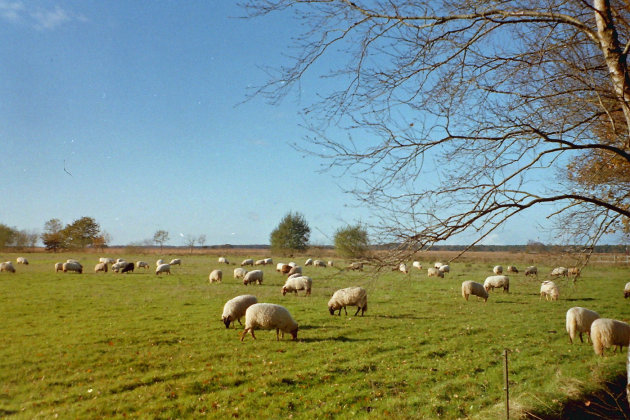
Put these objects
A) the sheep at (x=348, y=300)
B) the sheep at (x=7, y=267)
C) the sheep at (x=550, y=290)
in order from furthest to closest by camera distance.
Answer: the sheep at (x=7, y=267) < the sheep at (x=550, y=290) < the sheep at (x=348, y=300)

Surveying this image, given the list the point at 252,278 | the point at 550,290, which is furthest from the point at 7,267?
the point at 550,290

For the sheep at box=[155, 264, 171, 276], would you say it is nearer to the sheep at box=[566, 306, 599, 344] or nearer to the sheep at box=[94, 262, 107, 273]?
the sheep at box=[94, 262, 107, 273]

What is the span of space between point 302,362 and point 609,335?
960 centimetres

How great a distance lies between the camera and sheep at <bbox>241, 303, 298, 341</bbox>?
12.7 meters

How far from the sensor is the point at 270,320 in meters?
12.7

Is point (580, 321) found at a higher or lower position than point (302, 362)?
higher

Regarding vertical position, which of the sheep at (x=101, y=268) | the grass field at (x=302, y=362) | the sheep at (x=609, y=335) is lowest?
the grass field at (x=302, y=362)

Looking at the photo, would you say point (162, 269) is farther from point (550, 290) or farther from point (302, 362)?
point (550, 290)

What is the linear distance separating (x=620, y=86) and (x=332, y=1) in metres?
3.33

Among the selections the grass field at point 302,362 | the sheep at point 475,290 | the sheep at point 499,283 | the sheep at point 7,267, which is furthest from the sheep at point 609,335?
the sheep at point 7,267

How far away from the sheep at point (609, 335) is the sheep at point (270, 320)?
9657mm

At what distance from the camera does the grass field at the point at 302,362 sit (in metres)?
7.63

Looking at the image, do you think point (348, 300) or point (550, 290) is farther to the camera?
point (550, 290)

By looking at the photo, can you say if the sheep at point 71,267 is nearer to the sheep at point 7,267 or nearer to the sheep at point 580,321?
the sheep at point 7,267
